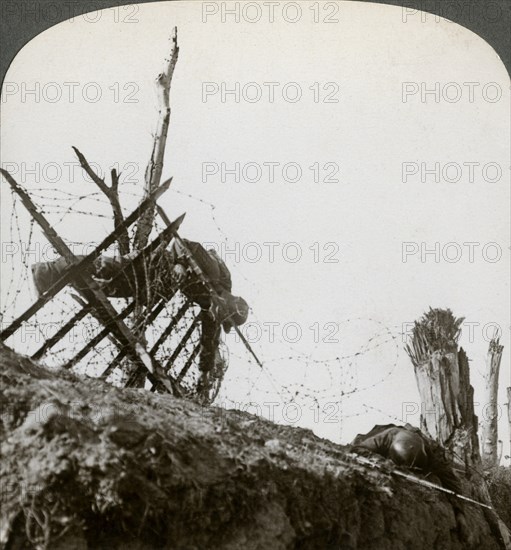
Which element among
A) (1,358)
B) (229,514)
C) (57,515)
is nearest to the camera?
(57,515)

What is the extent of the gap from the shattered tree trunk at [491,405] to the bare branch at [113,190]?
9.41m

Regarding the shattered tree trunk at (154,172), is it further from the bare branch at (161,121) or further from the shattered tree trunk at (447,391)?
the shattered tree trunk at (447,391)

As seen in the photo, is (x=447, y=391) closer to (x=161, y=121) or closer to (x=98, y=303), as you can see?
(x=98, y=303)

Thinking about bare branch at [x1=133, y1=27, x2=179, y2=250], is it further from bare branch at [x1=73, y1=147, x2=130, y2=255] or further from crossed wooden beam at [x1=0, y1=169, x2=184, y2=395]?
crossed wooden beam at [x1=0, y1=169, x2=184, y2=395]

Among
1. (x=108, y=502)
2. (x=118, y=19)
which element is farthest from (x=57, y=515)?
(x=118, y=19)

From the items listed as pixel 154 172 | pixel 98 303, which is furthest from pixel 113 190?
pixel 98 303

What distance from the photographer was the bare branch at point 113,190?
7870mm

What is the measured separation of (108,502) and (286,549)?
4.99ft

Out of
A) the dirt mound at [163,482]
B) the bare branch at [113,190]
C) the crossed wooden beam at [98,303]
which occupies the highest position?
the bare branch at [113,190]

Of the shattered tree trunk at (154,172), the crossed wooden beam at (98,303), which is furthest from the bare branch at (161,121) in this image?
the crossed wooden beam at (98,303)

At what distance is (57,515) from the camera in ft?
13.0

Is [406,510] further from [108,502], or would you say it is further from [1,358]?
[1,358]

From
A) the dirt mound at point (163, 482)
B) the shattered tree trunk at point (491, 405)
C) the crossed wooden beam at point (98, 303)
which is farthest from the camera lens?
the shattered tree trunk at point (491, 405)

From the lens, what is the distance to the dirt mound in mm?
4055
